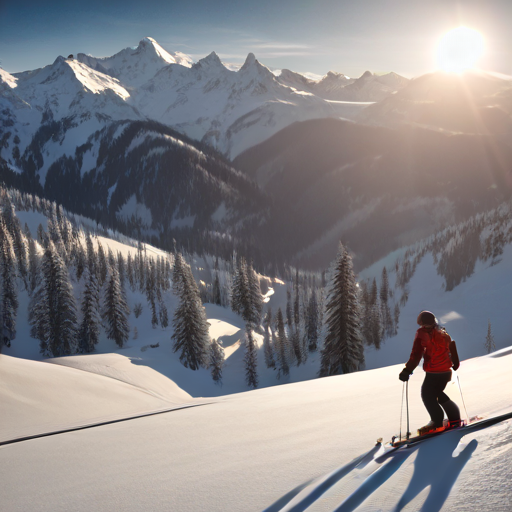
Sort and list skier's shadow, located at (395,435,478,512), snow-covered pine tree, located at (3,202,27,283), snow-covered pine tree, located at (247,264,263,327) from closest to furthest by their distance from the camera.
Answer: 1. skier's shadow, located at (395,435,478,512)
2. snow-covered pine tree, located at (247,264,263,327)
3. snow-covered pine tree, located at (3,202,27,283)

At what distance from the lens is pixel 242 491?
4.64 meters

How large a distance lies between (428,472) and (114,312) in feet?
182

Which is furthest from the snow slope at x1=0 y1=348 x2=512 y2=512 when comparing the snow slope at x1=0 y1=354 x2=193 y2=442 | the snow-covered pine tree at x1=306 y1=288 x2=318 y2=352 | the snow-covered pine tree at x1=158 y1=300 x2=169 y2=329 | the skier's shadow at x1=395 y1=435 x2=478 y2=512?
the snow-covered pine tree at x1=158 y1=300 x2=169 y2=329

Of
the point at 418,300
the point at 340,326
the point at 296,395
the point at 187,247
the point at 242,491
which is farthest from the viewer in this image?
the point at 187,247

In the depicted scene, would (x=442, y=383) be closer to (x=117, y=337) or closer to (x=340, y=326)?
(x=340, y=326)

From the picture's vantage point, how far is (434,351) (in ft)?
20.0

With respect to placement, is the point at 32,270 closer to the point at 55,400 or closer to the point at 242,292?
the point at 242,292

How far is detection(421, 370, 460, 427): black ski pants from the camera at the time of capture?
585 centimetres

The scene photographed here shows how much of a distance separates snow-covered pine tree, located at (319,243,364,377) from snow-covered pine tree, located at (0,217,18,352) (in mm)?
41481

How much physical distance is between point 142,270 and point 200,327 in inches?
2157

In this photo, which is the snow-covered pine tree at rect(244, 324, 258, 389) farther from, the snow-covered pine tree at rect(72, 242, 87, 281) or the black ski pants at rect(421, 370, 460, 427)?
the black ski pants at rect(421, 370, 460, 427)

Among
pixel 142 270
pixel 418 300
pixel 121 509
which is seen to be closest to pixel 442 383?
pixel 121 509

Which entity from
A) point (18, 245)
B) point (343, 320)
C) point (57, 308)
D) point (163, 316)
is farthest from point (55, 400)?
point (18, 245)

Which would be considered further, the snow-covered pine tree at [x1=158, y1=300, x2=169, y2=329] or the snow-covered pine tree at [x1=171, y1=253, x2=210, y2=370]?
the snow-covered pine tree at [x1=158, y1=300, x2=169, y2=329]
